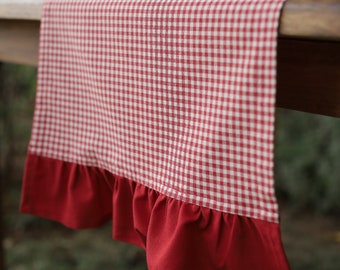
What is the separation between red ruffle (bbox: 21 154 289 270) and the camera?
568 mm

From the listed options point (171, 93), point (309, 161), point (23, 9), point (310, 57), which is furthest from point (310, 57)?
point (309, 161)

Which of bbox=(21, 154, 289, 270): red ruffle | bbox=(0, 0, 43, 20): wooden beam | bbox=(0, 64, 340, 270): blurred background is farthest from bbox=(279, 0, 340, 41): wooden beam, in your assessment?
bbox=(0, 64, 340, 270): blurred background

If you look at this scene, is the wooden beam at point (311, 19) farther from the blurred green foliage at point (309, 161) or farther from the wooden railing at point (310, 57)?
the blurred green foliage at point (309, 161)

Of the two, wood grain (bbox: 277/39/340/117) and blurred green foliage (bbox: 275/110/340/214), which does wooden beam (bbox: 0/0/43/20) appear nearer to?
wood grain (bbox: 277/39/340/117)

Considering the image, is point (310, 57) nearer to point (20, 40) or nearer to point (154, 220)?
point (154, 220)

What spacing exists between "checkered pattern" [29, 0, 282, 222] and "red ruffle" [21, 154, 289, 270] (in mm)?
14

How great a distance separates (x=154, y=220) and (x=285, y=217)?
2.04m

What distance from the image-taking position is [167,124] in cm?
64

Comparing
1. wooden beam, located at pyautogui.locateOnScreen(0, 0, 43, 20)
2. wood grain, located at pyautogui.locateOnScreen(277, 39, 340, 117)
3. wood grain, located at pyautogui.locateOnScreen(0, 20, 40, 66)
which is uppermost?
wood grain, located at pyautogui.locateOnScreen(277, 39, 340, 117)

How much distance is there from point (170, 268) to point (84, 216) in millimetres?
220

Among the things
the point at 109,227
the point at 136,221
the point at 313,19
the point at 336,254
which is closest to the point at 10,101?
the point at 109,227

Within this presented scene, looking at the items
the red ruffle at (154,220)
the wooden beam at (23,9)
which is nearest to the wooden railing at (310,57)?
the red ruffle at (154,220)

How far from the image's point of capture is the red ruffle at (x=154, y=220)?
568mm

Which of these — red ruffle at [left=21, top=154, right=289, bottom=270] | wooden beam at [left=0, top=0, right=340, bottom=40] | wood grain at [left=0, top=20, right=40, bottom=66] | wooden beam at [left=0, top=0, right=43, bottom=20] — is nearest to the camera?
wooden beam at [left=0, top=0, right=340, bottom=40]
